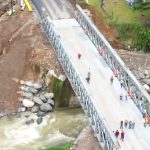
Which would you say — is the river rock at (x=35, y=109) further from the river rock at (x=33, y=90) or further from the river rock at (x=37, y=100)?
the river rock at (x=33, y=90)

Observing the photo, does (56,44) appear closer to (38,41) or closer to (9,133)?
(38,41)

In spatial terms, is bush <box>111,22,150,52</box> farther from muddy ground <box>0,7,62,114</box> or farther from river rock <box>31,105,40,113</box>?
river rock <box>31,105,40,113</box>

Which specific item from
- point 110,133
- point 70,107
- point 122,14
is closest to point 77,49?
point 70,107

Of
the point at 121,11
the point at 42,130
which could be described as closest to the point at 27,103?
the point at 42,130

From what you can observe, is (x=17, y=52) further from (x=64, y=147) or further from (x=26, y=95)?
(x=64, y=147)

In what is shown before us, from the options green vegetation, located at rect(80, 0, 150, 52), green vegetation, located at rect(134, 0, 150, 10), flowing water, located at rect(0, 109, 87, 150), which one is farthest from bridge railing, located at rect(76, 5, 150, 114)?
green vegetation, located at rect(134, 0, 150, 10)

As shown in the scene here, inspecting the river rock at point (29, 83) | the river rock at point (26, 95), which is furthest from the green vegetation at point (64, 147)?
the river rock at point (29, 83)
